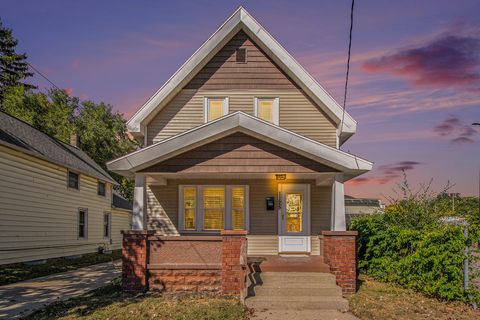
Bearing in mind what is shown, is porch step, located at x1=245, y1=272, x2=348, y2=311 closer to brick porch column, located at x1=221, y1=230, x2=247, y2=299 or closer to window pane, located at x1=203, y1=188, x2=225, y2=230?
brick porch column, located at x1=221, y1=230, x2=247, y2=299

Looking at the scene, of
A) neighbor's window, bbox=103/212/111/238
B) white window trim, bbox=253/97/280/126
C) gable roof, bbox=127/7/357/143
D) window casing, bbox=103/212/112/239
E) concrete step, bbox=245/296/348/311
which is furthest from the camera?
window casing, bbox=103/212/112/239

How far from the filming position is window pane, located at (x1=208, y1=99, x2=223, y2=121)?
12969mm

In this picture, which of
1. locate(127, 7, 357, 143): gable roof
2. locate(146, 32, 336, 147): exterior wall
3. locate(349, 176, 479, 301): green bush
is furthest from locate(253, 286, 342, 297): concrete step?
locate(146, 32, 336, 147): exterior wall

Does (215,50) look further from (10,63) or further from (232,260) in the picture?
(10,63)

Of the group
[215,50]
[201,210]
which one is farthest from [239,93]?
[201,210]

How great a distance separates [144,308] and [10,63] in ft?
154

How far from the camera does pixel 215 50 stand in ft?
41.8

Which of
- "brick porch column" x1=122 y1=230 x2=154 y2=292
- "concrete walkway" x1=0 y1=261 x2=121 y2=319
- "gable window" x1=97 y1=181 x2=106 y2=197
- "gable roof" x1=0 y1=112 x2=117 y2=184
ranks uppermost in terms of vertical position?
"gable roof" x1=0 y1=112 x2=117 y2=184

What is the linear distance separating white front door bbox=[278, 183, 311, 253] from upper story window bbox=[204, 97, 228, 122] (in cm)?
300

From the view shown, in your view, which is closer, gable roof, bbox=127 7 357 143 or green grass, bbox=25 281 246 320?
green grass, bbox=25 281 246 320

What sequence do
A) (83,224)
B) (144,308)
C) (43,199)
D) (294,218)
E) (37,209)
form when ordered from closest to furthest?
(144,308)
(294,218)
(37,209)
(43,199)
(83,224)

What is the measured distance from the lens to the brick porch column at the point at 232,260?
9117 millimetres

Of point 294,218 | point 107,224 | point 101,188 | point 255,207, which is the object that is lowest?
point 107,224

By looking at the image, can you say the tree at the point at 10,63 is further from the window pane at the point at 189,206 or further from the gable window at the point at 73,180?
the window pane at the point at 189,206
